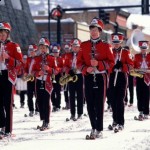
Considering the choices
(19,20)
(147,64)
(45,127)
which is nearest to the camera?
(45,127)

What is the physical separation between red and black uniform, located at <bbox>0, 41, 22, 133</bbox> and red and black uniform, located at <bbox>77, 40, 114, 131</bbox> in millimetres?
1257

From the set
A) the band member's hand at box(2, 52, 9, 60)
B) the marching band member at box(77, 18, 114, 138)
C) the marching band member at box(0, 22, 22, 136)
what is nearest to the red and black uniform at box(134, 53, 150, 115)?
the marching band member at box(77, 18, 114, 138)

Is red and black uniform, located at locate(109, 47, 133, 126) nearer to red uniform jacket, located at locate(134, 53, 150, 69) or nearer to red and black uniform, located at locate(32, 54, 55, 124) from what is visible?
red and black uniform, located at locate(32, 54, 55, 124)

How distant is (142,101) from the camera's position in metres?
15.3

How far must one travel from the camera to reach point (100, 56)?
10711 mm

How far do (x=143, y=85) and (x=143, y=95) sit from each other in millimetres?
301

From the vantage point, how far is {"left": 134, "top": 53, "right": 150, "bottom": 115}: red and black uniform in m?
15.1

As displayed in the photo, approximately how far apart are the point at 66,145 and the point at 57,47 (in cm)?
1022

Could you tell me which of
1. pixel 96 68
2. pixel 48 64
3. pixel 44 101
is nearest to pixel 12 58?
pixel 96 68

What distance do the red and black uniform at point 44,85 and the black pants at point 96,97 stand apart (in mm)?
2168

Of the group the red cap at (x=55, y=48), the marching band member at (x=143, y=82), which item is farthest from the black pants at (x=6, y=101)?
the red cap at (x=55, y=48)

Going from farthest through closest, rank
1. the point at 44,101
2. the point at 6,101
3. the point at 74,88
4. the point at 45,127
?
the point at 74,88
the point at 44,101
the point at 45,127
the point at 6,101

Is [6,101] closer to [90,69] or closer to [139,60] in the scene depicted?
[90,69]

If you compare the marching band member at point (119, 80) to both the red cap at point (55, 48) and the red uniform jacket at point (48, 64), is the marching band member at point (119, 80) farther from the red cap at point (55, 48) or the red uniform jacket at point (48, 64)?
the red cap at point (55, 48)
